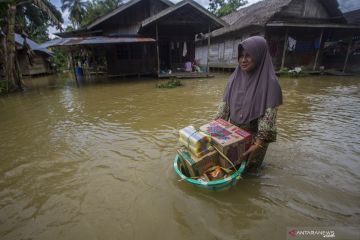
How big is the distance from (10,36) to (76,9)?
28.3m


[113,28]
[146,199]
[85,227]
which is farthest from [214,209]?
[113,28]

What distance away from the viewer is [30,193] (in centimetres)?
250

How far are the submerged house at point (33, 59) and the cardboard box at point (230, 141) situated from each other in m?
18.7

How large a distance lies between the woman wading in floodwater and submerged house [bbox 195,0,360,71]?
11.5m

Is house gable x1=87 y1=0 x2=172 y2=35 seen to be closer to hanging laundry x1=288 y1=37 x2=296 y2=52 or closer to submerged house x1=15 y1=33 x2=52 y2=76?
submerged house x1=15 y1=33 x2=52 y2=76

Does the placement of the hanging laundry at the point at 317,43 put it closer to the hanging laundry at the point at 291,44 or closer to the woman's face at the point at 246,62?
the hanging laundry at the point at 291,44

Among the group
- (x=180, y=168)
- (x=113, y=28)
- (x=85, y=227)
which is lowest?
(x=85, y=227)

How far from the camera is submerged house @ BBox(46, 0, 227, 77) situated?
41.6 feet

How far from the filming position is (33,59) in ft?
61.6

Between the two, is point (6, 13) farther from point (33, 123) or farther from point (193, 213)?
point (193, 213)

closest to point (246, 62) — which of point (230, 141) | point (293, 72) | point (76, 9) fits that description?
point (230, 141)

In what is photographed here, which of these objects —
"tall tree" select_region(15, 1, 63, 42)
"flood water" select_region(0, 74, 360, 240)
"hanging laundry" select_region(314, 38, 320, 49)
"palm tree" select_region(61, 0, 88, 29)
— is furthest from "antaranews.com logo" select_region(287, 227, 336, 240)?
"palm tree" select_region(61, 0, 88, 29)

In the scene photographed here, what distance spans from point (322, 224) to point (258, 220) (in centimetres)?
59

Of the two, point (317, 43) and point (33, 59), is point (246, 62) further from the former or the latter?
point (33, 59)
